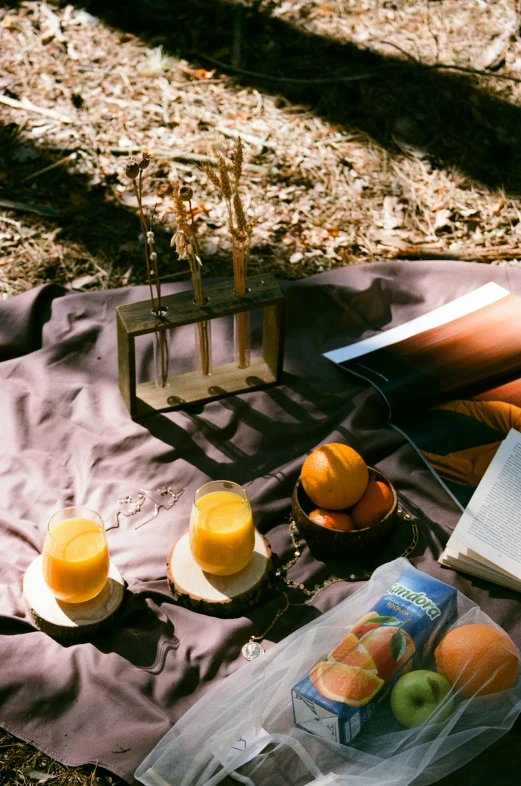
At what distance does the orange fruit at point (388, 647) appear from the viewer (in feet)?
5.57

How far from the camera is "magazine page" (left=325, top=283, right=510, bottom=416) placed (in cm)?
252

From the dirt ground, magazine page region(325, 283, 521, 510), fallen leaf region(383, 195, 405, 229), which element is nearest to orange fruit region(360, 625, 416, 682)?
magazine page region(325, 283, 521, 510)

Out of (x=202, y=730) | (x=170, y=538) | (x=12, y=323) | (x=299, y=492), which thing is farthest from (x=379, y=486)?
(x=12, y=323)

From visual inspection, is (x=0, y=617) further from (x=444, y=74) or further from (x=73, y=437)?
(x=444, y=74)

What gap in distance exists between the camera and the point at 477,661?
1.72 meters

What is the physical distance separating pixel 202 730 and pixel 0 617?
1.84ft

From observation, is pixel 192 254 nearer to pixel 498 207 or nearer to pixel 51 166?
pixel 51 166

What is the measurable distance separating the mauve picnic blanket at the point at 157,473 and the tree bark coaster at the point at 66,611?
0.11ft

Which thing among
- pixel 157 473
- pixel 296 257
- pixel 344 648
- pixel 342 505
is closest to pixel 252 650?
pixel 344 648

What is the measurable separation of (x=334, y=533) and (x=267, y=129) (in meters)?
2.45

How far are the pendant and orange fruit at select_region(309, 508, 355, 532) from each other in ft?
1.08

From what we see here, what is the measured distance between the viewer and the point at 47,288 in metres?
2.85

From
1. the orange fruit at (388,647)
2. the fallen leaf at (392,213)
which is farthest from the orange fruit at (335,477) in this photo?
the fallen leaf at (392,213)

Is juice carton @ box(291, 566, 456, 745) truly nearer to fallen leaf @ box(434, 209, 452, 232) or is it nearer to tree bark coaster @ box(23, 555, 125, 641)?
tree bark coaster @ box(23, 555, 125, 641)
